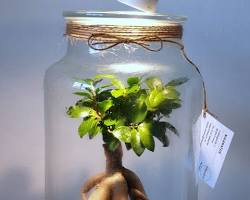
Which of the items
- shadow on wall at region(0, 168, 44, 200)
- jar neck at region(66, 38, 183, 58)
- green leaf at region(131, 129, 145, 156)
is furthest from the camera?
shadow on wall at region(0, 168, 44, 200)

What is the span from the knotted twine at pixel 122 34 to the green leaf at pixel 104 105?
0.11m

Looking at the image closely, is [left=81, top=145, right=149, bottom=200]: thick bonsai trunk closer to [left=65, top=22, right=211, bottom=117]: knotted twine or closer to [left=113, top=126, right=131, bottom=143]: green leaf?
[left=113, top=126, right=131, bottom=143]: green leaf

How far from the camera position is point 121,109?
75cm

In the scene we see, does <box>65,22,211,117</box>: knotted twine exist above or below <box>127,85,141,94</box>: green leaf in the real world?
above

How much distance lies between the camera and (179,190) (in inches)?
35.8

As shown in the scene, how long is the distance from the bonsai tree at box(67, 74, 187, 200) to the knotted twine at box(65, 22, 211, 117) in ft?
0.21

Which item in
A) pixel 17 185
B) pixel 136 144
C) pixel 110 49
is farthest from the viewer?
pixel 17 185

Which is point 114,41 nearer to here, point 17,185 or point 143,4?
point 143,4

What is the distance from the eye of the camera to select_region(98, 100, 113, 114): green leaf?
73 cm

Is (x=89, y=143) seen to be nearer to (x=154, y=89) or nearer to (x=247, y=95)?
(x=154, y=89)

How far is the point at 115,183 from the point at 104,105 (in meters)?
0.14

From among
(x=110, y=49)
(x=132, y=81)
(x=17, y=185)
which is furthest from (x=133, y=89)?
(x=17, y=185)

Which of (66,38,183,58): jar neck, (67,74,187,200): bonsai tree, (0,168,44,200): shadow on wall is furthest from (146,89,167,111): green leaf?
(0,168,44,200): shadow on wall

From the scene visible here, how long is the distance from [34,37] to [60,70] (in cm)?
19
